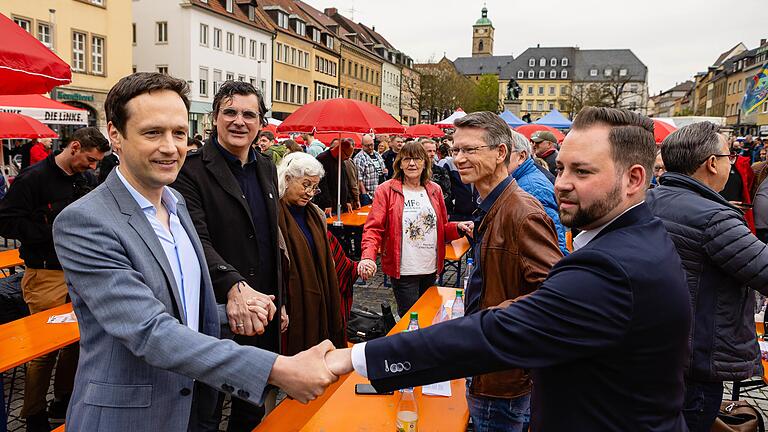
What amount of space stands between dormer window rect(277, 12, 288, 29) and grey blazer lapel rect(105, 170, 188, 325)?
1709 inches

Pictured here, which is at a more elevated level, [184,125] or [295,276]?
[184,125]

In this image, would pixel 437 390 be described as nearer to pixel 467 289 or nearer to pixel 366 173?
pixel 467 289

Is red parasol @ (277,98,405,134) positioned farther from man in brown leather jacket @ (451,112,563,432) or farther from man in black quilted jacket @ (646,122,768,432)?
man in black quilted jacket @ (646,122,768,432)

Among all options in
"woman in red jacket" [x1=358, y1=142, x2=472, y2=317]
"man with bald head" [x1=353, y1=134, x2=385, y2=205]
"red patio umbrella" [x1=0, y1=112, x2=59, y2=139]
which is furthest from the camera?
"man with bald head" [x1=353, y1=134, x2=385, y2=205]

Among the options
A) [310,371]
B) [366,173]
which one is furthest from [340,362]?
[366,173]

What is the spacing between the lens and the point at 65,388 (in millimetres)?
4410

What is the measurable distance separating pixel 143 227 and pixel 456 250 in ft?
17.0

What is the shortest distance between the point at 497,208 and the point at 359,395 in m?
1.24

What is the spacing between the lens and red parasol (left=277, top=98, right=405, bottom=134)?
8008 mm

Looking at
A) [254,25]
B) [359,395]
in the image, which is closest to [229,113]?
[359,395]

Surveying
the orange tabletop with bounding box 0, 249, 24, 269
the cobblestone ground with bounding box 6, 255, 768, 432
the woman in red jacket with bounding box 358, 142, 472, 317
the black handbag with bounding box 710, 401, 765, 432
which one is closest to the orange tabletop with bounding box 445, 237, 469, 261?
the woman in red jacket with bounding box 358, 142, 472, 317

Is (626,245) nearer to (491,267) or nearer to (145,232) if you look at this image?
(491,267)

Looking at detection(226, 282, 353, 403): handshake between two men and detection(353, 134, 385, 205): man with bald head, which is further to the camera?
detection(353, 134, 385, 205): man with bald head

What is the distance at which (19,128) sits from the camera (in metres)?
9.33
